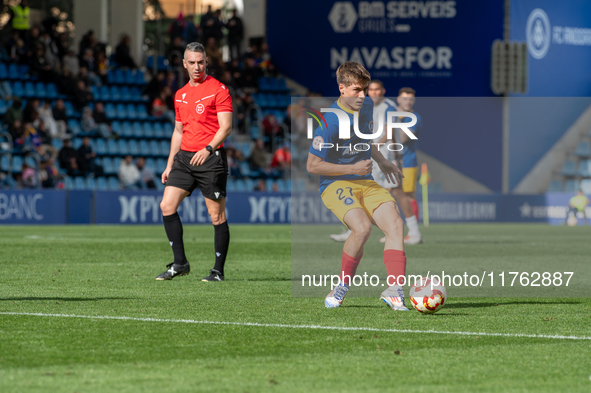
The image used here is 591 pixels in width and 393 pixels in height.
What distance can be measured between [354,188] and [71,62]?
19.4 meters

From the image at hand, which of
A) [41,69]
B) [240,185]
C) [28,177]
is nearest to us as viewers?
[28,177]

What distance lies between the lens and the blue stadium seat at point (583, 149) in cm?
2975

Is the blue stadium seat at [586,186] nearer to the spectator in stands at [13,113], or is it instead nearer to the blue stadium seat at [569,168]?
the blue stadium seat at [569,168]

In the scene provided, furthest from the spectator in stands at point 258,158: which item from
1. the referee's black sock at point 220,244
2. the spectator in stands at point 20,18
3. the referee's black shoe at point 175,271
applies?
the referee's black shoe at point 175,271

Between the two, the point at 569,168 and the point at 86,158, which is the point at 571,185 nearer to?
the point at 569,168

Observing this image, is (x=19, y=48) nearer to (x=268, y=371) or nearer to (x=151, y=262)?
(x=151, y=262)

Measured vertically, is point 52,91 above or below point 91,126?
above

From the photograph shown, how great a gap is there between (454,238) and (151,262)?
25.4 ft


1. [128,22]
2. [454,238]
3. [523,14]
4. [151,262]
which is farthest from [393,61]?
[151,262]

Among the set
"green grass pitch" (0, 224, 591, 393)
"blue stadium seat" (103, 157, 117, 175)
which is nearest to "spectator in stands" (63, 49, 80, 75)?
"blue stadium seat" (103, 157, 117, 175)

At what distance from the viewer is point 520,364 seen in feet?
14.4

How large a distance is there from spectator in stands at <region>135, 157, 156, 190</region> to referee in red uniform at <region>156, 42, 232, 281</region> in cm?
1424

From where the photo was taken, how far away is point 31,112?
21812 mm

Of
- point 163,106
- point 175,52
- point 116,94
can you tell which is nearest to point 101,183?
point 163,106
